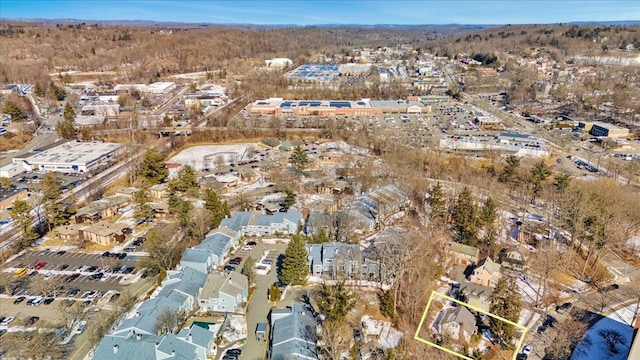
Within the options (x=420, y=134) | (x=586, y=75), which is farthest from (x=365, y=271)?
A: (x=586, y=75)

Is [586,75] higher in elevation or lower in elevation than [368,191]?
higher

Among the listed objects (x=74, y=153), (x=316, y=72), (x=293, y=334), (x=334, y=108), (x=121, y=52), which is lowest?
(x=293, y=334)

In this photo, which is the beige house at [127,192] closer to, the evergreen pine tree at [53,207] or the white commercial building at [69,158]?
the evergreen pine tree at [53,207]

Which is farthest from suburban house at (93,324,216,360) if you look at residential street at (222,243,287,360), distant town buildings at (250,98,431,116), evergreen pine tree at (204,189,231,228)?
distant town buildings at (250,98,431,116)

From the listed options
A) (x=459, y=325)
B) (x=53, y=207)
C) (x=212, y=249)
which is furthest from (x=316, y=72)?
(x=459, y=325)

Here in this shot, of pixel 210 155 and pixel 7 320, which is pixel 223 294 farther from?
pixel 210 155

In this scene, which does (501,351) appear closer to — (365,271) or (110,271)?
(365,271)

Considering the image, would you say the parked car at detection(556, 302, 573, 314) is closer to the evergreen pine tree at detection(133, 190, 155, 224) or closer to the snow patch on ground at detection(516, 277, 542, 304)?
the snow patch on ground at detection(516, 277, 542, 304)
